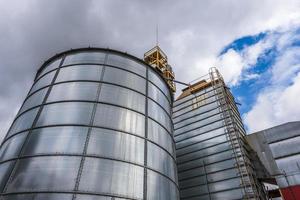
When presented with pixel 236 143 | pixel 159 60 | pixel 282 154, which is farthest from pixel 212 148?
pixel 159 60

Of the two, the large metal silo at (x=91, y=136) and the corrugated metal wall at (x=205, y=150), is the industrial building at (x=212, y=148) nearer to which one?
the corrugated metal wall at (x=205, y=150)

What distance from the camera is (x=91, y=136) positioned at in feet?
29.0

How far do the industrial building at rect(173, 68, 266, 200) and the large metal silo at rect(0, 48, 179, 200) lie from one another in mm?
5504

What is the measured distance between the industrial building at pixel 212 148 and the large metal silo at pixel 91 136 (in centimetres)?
550

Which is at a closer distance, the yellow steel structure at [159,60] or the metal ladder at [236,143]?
the metal ladder at [236,143]

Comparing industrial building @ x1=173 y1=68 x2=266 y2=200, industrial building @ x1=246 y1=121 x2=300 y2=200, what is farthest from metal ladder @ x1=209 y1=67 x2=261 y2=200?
industrial building @ x1=246 y1=121 x2=300 y2=200

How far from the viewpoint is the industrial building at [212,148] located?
48.2ft

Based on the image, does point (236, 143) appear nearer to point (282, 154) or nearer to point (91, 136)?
point (282, 154)

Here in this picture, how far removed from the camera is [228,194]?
47.7ft

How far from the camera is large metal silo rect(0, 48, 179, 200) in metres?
7.73

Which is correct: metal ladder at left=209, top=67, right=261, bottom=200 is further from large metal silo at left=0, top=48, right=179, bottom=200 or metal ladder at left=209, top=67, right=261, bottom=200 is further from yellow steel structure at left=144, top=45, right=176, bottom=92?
large metal silo at left=0, top=48, right=179, bottom=200

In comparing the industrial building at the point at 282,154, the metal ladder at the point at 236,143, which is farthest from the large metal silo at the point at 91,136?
the industrial building at the point at 282,154

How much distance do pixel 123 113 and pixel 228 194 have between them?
909 centimetres

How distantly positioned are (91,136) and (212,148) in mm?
10687
